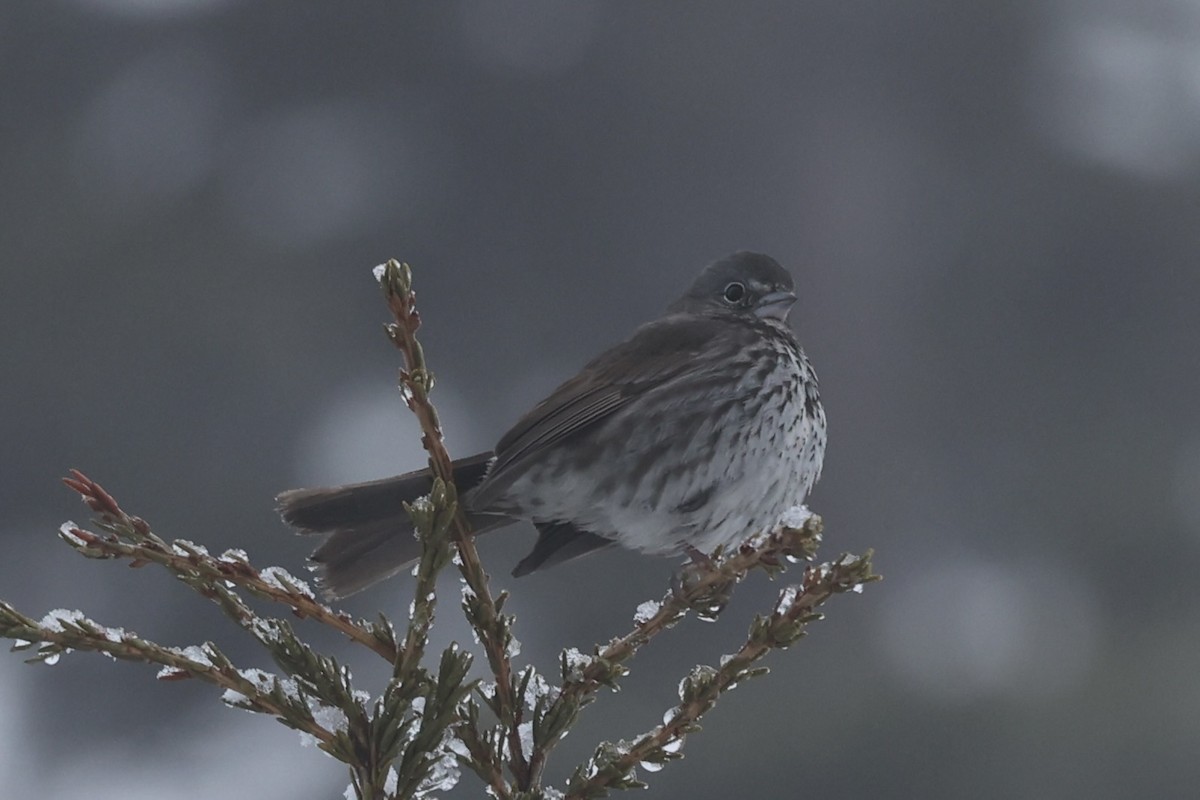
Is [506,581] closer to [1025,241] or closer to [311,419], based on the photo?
[311,419]

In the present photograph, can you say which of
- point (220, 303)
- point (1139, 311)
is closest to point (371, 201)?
point (220, 303)

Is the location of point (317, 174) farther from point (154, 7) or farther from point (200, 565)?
point (200, 565)

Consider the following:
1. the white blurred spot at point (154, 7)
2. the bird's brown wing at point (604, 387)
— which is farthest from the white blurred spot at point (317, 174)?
the bird's brown wing at point (604, 387)

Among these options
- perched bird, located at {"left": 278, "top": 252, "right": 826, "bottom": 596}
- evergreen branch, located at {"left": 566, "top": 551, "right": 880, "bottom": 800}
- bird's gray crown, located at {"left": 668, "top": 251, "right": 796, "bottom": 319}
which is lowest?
evergreen branch, located at {"left": 566, "top": 551, "right": 880, "bottom": 800}

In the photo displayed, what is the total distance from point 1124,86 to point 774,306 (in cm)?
8064

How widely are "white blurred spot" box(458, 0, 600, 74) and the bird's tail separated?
68.9m

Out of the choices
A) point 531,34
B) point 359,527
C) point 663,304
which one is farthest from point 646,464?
point 531,34

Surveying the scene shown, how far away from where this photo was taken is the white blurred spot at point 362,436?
46.4 metres

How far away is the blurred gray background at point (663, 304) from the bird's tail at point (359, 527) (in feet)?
103

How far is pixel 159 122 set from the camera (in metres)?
66.3

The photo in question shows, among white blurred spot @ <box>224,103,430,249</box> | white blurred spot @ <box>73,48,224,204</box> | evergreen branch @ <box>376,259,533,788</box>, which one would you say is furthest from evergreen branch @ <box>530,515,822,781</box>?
white blurred spot @ <box>73,48,224,204</box>

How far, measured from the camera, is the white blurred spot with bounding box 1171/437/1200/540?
4997cm

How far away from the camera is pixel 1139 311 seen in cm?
6550

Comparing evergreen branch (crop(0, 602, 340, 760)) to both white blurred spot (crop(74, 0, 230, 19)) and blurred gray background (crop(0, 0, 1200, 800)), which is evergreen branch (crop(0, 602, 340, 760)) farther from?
white blurred spot (crop(74, 0, 230, 19))
